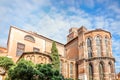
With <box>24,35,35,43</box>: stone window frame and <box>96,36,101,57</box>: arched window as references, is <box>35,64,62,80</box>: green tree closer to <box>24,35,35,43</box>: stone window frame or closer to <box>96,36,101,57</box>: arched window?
<box>96,36,101,57</box>: arched window

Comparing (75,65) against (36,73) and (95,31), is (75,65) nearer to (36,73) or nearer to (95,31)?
(95,31)

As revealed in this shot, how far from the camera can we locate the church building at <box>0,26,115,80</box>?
38281 mm

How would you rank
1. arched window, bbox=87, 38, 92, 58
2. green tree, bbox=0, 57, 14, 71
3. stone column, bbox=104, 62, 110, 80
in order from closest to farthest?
green tree, bbox=0, 57, 14, 71
stone column, bbox=104, 62, 110, 80
arched window, bbox=87, 38, 92, 58

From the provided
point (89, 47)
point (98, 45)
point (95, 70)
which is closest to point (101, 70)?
point (95, 70)

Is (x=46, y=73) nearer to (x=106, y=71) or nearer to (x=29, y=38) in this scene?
(x=106, y=71)

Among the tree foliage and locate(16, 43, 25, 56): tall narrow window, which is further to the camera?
locate(16, 43, 25, 56): tall narrow window

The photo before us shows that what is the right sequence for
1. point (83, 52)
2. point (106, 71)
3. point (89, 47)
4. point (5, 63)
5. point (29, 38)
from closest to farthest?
point (5, 63)
point (106, 71)
point (83, 52)
point (89, 47)
point (29, 38)

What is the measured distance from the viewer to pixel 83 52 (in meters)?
40.8

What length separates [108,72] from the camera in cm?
3759

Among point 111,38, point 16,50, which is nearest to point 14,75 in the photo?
point 16,50

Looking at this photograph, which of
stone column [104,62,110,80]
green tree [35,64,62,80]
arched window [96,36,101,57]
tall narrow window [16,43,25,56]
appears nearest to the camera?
green tree [35,64,62,80]

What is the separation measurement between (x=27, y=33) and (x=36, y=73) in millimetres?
23539

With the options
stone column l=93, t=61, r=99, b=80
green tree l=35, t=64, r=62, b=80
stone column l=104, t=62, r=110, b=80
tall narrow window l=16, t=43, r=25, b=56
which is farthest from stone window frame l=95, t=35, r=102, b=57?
green tree l=35, t=64, r=62, b=80

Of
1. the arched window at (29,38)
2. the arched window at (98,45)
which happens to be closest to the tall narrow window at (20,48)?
the arched window at (29,38)
